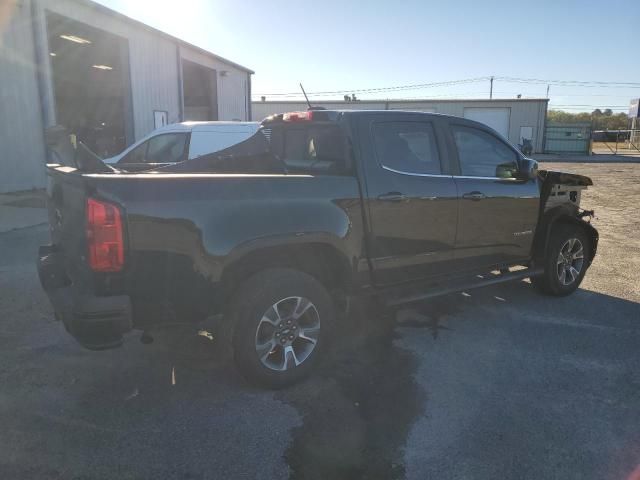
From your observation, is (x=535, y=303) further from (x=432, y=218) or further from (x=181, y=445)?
(x=181, y=445)

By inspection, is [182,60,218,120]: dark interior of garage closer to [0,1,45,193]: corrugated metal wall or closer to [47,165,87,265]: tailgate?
[0,1,45,193]: corrugated metal wall

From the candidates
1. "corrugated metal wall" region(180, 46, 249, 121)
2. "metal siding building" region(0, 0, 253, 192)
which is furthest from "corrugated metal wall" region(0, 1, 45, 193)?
"corrugated metal wall" region(180, 46, 249, 121)

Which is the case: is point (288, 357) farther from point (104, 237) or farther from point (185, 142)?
point (185, 142)

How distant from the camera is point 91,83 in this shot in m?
21.2

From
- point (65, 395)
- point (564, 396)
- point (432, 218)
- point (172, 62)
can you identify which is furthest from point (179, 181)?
point (172, 62)

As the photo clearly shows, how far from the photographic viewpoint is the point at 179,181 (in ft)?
9.85

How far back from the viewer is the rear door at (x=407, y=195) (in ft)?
12.7

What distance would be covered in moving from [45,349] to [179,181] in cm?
220

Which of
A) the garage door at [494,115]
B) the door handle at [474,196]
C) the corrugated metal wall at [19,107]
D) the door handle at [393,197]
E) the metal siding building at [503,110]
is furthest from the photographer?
the garage door at [494,115]

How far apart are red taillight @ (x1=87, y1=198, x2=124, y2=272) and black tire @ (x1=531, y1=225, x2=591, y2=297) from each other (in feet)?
14.4

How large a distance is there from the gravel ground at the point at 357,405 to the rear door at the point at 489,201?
27.9 inches

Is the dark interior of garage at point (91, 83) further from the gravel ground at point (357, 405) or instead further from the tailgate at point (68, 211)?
the gravel ground at point (357, 405)

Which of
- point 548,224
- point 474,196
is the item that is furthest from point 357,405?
point 548,224

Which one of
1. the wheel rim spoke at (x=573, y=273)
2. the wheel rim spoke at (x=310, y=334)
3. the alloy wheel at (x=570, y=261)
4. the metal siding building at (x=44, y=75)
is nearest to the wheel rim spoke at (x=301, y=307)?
the wheel rim spoke at (x=310, y=334)
